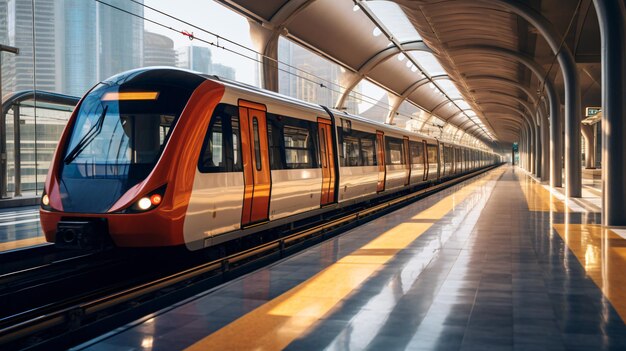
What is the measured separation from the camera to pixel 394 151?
67.1 ft

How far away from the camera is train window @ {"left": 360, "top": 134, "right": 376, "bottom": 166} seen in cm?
1625

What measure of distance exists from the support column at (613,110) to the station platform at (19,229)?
11086mm

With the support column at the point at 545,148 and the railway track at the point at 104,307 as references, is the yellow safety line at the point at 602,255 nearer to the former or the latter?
the railway track at the point at 104,307

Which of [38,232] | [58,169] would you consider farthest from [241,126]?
[38,232]

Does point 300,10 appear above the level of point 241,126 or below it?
above

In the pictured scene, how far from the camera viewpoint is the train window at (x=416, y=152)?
2383cm

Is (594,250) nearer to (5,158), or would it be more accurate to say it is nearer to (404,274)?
(404,274)

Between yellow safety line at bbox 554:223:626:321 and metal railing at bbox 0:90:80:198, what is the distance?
49.4ft

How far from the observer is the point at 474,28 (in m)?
18.8

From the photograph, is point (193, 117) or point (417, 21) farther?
point (417, 21)

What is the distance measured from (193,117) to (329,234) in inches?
204

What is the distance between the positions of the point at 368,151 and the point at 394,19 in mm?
13604

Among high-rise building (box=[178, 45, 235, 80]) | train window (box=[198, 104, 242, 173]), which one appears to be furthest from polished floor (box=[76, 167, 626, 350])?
high-rise building (box=[178, 45, 235, 80])

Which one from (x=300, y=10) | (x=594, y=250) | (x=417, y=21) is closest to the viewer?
(x=594, y=250)
